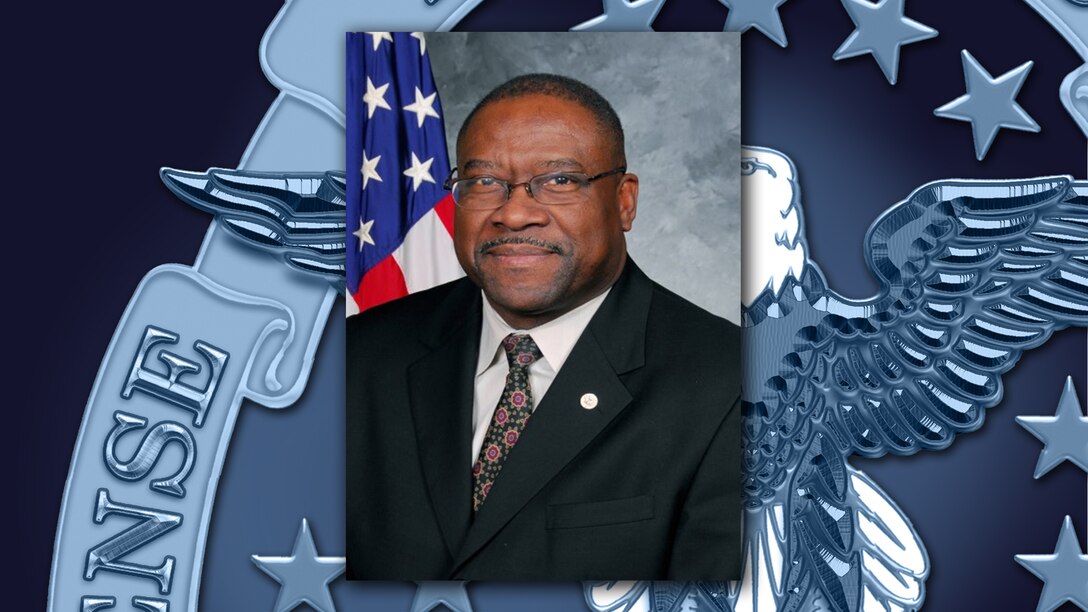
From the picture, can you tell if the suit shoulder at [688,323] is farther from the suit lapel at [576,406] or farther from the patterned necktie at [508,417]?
the patterned necktie at [508,417]

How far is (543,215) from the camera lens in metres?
3.02

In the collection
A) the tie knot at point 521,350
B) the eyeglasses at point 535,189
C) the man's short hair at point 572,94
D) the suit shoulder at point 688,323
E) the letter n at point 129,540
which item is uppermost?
the man's short hair at point 572,94

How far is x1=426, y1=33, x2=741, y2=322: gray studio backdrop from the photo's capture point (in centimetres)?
306

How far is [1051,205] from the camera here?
3.12 m

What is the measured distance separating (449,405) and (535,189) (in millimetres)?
633

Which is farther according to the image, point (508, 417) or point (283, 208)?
point (283, 208)

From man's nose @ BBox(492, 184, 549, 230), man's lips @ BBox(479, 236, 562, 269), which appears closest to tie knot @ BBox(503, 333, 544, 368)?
man's lips @ BBox(479, 236, 562, 269)

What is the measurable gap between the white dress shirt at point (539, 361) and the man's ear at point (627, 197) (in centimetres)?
21

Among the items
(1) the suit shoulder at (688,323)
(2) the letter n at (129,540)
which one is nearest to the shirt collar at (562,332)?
(1) the suit shoulder at (688,323)

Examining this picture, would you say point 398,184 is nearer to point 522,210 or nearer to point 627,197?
point 522,210

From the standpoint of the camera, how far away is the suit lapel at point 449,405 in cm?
307

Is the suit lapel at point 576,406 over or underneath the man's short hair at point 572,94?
underneath

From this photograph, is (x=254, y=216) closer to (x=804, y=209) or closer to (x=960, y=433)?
(x=804, y=209)

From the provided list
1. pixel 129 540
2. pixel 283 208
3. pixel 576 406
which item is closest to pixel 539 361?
pixel 576 406
